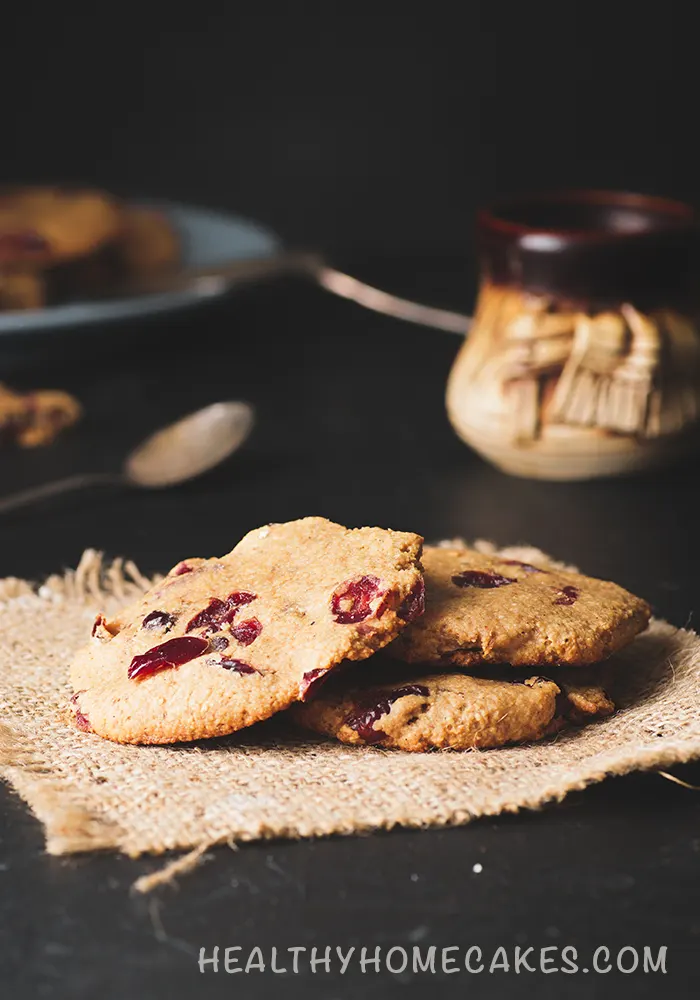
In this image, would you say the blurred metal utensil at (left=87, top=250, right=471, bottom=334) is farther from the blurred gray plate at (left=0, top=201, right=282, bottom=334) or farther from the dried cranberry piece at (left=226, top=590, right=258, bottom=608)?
the dried cranberry piece at (left=226, top=590, right=258, bottom=608)

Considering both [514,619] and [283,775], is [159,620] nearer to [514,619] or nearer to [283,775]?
[283,775]

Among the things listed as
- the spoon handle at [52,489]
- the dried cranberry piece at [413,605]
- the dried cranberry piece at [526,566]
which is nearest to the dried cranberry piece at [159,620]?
the dried cranberry piece at [413,605]

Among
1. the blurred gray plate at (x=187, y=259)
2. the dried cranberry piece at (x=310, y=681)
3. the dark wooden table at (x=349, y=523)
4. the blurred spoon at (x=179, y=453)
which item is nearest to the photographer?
the dark wooden table at (x=349, y=523)

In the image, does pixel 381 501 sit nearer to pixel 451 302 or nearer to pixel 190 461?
pixel 190 461

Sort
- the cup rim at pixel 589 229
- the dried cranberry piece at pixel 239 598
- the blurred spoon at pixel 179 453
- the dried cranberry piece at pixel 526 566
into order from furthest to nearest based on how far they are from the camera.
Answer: the blurred spoon at pixel 179 453 → the cup rim at pixel 589 229 → the dried cranberry piece at pixel 526 566 → the dried cranberry piece at pixel 239 598

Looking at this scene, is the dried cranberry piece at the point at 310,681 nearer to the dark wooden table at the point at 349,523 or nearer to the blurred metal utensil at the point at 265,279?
the dark wooden table at the point at 349,523

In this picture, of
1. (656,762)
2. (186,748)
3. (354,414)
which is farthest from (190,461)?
(656,762)

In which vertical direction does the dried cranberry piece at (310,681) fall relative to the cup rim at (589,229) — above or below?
below
